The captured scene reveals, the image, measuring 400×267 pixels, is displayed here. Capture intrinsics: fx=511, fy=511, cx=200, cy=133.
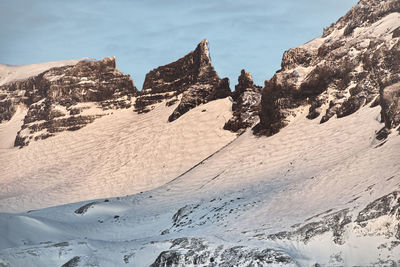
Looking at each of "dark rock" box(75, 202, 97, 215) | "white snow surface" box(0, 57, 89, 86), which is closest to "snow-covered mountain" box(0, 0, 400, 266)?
"dark rock" box(75, 202, 97, 215)

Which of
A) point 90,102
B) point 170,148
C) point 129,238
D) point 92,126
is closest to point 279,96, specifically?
point 170,148

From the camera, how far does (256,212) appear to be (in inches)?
1033

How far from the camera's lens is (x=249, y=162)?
36.8 m

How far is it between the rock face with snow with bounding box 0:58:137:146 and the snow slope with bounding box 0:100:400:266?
113 ft

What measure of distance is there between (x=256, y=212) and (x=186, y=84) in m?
44.2

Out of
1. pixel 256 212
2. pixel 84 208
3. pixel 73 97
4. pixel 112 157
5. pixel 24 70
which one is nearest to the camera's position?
pixel 256 212

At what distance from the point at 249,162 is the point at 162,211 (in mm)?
7345

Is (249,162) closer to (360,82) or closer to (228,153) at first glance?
(228,153)

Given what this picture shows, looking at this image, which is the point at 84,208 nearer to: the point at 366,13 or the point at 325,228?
the point at 325,228

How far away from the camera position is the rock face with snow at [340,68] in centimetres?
3500

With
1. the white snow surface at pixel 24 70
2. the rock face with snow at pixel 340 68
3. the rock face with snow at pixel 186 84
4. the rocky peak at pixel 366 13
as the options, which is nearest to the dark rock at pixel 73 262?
the rock face with snow at pixel 340 68

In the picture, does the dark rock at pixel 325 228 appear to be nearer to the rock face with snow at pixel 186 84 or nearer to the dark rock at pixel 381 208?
the dark rock at pixel 381 208

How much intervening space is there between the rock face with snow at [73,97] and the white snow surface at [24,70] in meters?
8.08

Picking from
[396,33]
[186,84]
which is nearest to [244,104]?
[186,84]
